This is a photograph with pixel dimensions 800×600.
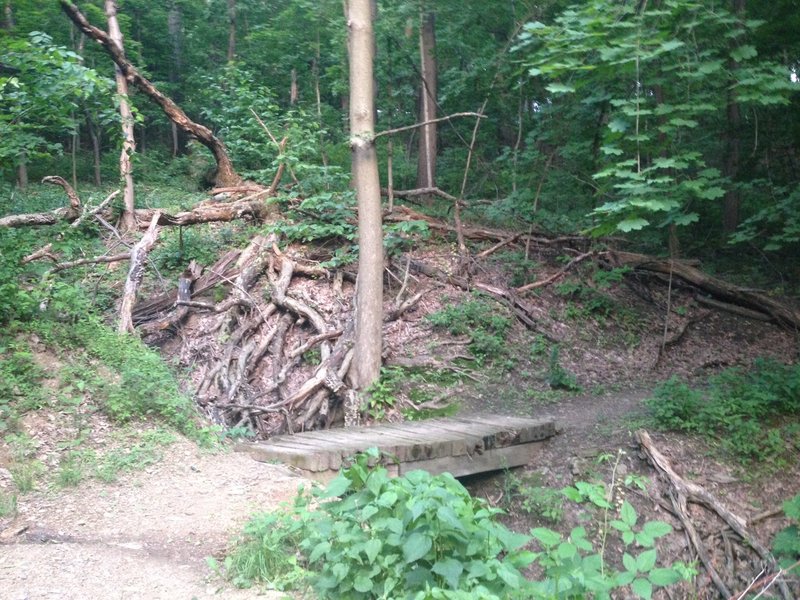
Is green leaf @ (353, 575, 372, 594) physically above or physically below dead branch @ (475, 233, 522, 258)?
below

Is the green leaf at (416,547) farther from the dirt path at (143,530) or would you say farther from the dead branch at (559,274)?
the dead branch at (559,274)

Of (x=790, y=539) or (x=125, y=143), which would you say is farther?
(x=125, y=143)

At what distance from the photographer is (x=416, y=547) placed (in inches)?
145

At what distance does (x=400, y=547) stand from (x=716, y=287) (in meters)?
11.8

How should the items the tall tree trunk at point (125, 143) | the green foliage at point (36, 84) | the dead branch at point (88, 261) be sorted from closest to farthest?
the green foliage at point (36, 84), the dead branch at point (88, 261), the tall tree trunk at point (125, 143)

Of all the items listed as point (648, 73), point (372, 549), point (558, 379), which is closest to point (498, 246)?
point (558, 379)

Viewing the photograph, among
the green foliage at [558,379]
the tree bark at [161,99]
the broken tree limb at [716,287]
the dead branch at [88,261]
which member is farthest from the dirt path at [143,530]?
the broken tree limb at [716,287]

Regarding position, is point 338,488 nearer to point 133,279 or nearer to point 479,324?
point 133,279

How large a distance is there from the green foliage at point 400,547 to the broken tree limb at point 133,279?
20.3ft

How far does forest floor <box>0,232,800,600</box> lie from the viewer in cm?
481

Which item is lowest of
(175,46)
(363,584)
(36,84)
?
(363,584)

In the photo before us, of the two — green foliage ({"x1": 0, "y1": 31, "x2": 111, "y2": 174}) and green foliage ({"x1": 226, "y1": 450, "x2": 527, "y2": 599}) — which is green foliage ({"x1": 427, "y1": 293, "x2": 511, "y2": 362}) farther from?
green foliage ({"x1": 226, "y1": 450, "x2": 527, "y2": 599})

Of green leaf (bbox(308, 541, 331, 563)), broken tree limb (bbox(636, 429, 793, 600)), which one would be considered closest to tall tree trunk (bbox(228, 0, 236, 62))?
broken tree limb (bbox(636, 429, 793, 600))

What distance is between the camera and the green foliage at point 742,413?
8625 mm
